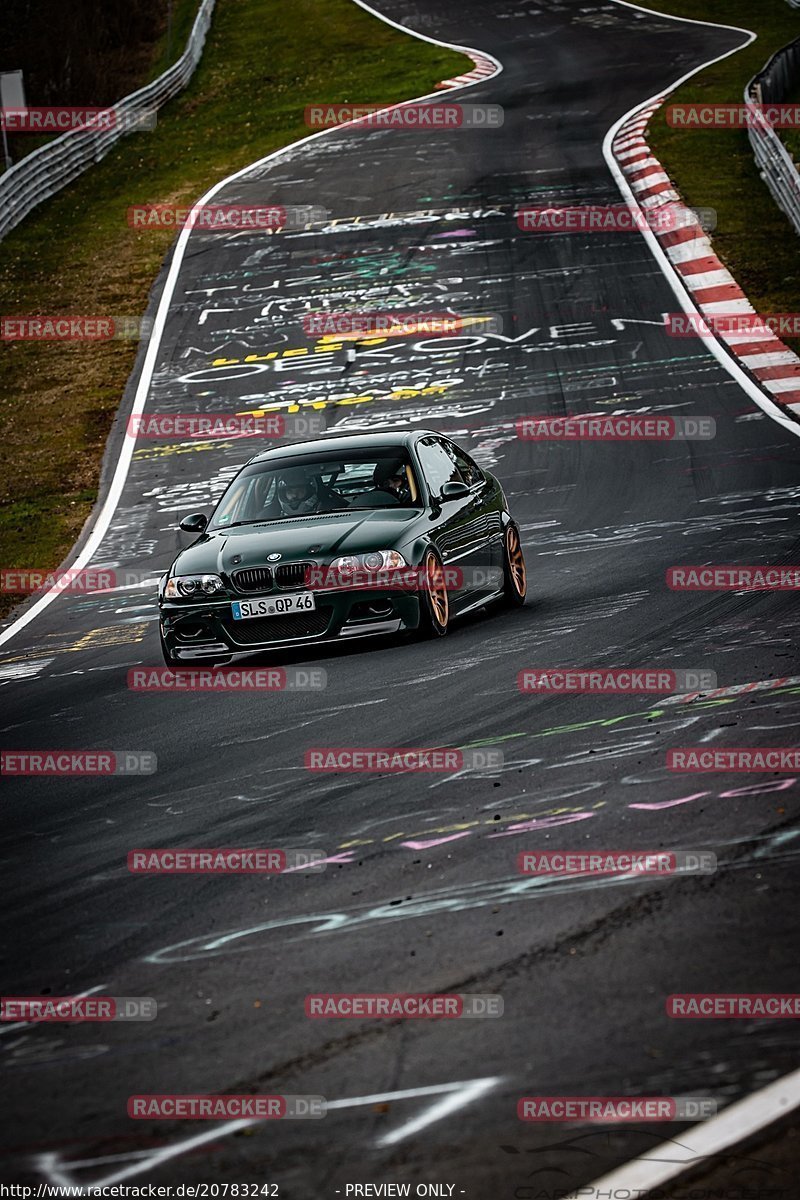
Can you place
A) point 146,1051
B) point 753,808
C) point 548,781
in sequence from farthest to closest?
point 548,781 < point 753,808 < point 146,1051

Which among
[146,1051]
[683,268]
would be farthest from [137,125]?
[146,1051]

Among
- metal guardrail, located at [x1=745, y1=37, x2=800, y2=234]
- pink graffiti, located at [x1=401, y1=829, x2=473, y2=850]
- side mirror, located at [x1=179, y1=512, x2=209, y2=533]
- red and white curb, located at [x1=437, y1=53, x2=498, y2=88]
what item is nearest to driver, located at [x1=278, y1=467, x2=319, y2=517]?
side mirror, located at [x1=179, y1=512, x2=209, y2=533]

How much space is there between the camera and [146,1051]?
4.47 m

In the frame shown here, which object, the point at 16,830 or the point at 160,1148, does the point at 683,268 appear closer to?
the point at 16,830

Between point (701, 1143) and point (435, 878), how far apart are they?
2.02 m

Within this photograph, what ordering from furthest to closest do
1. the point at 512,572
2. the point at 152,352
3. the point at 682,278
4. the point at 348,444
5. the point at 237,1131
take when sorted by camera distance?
the point at 152,352 → the point at 682,278 → the point at 512,572 → the point at 348,444 → the point at 237,1131

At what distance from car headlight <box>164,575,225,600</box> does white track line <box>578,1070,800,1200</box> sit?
6783mm

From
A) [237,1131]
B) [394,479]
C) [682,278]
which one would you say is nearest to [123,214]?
[682,278]

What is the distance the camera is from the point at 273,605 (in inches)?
399

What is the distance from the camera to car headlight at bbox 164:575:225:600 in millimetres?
10258

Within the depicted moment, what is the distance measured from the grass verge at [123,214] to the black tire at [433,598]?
553cm

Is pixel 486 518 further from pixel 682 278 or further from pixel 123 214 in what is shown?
pixel 123 214

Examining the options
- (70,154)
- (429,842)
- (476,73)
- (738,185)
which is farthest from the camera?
(476,73)

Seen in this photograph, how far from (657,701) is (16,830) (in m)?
3.05
